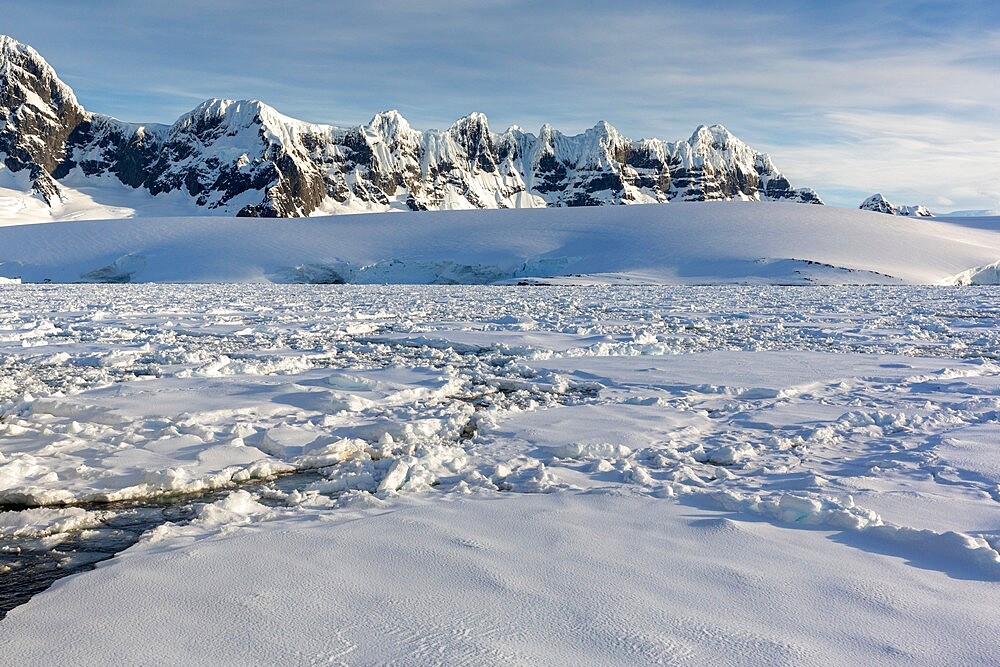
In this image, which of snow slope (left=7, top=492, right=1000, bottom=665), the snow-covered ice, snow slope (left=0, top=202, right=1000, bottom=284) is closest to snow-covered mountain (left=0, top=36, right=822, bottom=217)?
snow slope (left=0, top=202, right=1000, bottom=284)

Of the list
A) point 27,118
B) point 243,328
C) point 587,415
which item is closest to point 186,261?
point 243,328

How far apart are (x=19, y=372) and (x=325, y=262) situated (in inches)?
1460

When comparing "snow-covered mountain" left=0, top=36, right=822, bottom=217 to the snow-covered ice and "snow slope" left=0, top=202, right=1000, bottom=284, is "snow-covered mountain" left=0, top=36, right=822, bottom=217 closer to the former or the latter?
"snow slope" left=0, top=202, right=1000, bottom=284

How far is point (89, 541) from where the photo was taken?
3.72 meters

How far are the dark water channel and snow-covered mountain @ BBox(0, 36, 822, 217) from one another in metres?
134

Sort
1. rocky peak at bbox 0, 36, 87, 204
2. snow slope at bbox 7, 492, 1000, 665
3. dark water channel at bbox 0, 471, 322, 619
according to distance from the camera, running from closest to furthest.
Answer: snow slope at bbox 7, 492, 1000, 665 → dark water channel at bbox 0, 471, 322, 619 → rocky peak at bbox 0, 36, 87, 204

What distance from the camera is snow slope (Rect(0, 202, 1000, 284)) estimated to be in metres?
38.8

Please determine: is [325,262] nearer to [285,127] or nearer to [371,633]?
[371,633]

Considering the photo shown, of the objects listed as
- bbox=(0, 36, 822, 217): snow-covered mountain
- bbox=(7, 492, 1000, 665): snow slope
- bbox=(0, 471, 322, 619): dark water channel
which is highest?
bbox=(0, 36, 822, 217): snow-covered mountain

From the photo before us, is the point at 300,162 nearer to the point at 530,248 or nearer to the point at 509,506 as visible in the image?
the point at 530,248

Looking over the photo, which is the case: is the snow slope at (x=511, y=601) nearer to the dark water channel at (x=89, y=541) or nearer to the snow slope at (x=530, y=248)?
the dark water channel at (x=89, y=541)

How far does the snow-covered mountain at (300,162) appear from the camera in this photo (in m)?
139

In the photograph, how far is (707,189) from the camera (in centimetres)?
19100

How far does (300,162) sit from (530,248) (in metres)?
110
